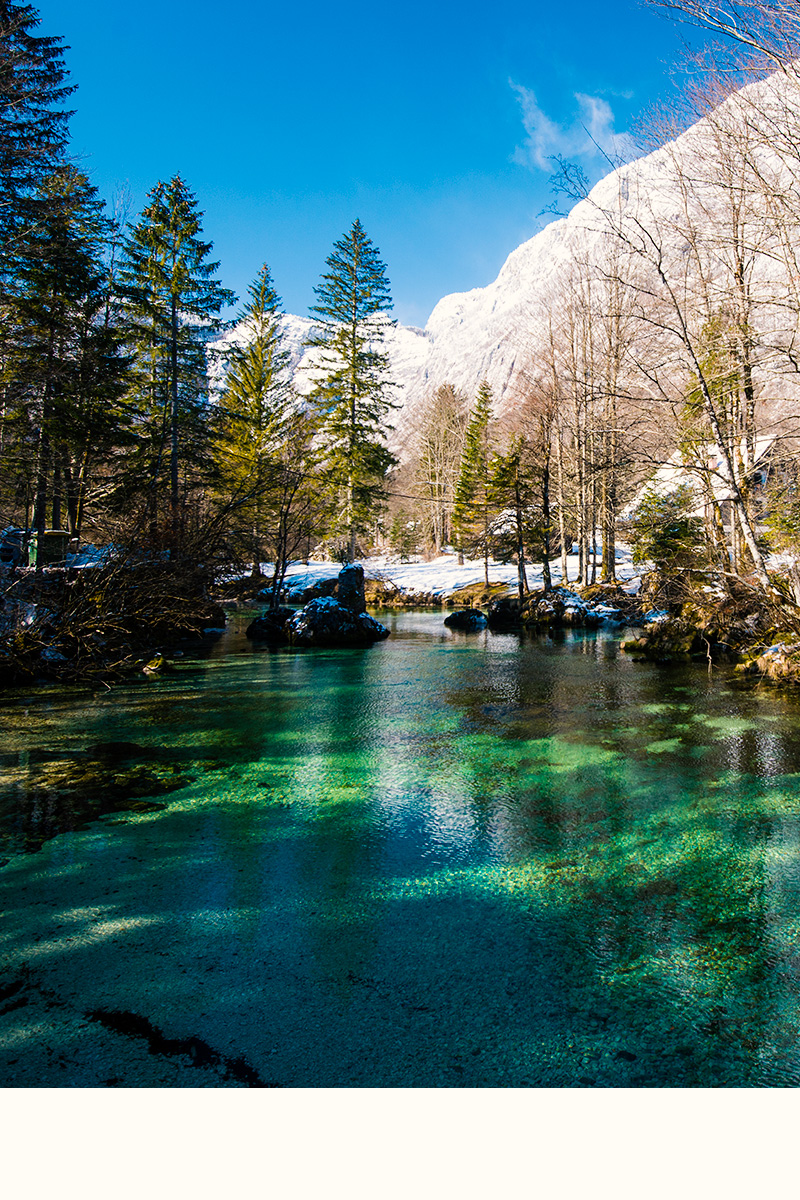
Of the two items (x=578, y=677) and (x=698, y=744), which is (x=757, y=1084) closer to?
(x=698, y=744)

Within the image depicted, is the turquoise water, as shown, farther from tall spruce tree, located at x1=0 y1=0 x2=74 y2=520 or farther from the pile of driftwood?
tall spruce tree, located at x1=0 y1=0 x2=74 y2=520

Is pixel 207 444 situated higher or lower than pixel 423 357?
lower

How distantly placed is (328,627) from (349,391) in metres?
16.1

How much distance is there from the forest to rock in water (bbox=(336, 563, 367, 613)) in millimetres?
2821

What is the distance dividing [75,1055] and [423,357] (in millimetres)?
193719

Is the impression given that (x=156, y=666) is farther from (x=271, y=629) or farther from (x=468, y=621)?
(x=468, y=621)

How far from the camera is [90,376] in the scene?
14.2m

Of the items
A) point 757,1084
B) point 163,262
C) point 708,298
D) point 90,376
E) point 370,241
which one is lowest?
point 757,1084

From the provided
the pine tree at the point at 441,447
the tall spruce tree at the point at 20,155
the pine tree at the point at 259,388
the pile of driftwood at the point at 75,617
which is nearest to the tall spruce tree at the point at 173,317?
the tall spruce tree at the point at 20,155

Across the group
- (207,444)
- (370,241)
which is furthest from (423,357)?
(207,444)

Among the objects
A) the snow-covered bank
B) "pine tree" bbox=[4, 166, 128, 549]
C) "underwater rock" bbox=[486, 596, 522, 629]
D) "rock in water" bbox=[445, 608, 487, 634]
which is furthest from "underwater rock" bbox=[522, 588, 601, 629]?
"pine tree" bbox=[4, 166, 128, 549]

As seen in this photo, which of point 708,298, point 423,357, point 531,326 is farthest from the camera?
point 423,357

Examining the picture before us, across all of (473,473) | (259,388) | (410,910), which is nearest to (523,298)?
(473,473)

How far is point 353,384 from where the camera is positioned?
27297mm
